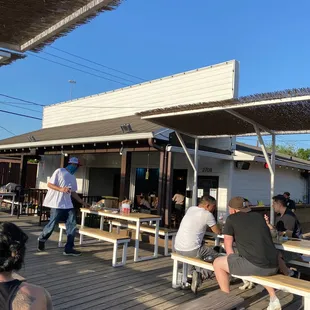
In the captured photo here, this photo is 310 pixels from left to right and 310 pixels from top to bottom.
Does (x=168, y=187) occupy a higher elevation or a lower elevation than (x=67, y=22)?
lower

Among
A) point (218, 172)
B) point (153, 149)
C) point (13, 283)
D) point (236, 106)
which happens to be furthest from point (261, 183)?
point (13, 283)

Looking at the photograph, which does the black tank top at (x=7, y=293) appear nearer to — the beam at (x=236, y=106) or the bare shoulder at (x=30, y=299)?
the bare shoulder at (x=30, y=299)

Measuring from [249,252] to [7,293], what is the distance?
269 centimetres

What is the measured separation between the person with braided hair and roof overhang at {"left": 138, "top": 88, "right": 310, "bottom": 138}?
3.78m

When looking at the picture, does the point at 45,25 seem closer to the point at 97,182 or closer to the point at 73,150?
the point at 73,150

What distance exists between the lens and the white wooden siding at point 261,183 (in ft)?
35.1

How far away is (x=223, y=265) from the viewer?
12.6ft

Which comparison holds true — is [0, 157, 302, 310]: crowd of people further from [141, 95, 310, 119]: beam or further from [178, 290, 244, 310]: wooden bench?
[141, 95, 310, 119]: beam

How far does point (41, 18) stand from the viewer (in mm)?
2709

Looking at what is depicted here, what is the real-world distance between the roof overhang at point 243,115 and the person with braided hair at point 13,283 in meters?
3.78

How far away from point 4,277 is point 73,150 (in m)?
9.05

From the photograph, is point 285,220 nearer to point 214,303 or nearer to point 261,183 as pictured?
point 214,303

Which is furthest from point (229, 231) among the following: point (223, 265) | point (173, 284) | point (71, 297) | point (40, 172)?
point (40, 172)

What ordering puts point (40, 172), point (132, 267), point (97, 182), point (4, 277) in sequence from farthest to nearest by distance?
point (40, 172)
point (97, 182)
point (132, 267)
point (4, 277)
